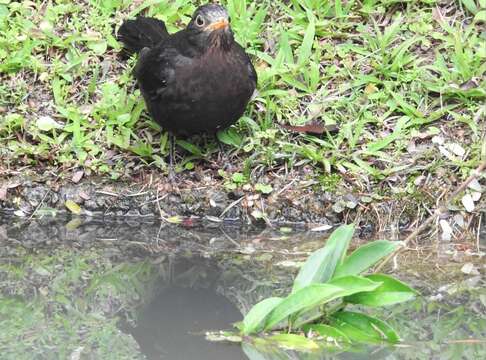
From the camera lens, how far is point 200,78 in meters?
5.83

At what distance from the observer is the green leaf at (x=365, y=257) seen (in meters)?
4.19

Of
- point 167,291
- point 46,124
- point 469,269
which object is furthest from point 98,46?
point 469,269

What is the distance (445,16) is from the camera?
690 cm

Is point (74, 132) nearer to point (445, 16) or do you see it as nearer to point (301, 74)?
point (301, 74)

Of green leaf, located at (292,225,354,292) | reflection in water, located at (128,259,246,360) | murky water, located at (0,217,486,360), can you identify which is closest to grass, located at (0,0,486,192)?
murky water, located at (0,217,486,360)

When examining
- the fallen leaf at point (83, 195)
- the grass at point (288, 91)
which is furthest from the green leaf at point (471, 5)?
the fallen leaf at point (83, 195)

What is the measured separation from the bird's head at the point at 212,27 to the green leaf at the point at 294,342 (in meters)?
2.30

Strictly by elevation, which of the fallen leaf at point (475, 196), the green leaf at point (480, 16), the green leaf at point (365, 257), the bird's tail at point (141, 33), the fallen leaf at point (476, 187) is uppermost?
the green leaf at point (480, 16)

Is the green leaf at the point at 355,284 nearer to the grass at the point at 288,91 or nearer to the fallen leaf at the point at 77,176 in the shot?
the grass at the point at 288,91

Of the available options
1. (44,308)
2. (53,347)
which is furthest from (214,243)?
(53,347)

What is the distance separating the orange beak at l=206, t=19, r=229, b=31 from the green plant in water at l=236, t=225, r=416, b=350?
6.57 ft

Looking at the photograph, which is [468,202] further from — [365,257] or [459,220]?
[365,257]

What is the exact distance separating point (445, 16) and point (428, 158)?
142cm

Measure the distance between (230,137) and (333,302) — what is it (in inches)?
87.6
